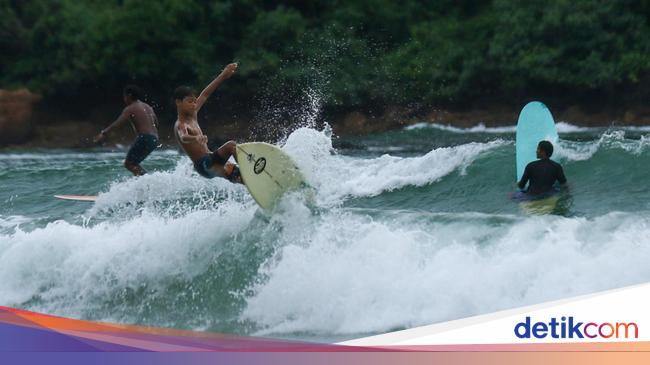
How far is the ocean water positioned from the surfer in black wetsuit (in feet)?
0.84

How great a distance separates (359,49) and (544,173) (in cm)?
1342

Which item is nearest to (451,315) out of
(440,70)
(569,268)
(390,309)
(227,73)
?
(390,309)

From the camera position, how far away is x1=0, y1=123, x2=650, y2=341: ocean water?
291 inches

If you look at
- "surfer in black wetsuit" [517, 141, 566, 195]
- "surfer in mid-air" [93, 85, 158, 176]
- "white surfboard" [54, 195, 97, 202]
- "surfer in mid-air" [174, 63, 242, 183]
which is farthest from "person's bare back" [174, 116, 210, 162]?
"surfer in black wetsuit" [517, 141, 566, 195]

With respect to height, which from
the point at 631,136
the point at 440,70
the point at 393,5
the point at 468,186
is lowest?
the point at 468,186

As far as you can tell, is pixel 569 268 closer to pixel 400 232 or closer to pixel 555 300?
pixel 555 300

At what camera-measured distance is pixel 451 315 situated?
7.22 meters

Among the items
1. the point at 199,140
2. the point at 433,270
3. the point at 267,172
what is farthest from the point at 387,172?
the point at 433,270

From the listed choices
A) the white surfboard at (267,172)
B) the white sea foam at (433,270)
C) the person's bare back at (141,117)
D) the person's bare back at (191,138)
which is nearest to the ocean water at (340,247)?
the white sea foam at (433,270)

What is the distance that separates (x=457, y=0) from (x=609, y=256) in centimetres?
1716

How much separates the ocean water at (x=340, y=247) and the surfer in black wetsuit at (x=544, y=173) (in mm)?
256

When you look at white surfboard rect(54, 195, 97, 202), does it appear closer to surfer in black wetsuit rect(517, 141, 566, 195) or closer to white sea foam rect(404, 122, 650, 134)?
surfer in black wetsuit rect(517, 141, 566, 195)

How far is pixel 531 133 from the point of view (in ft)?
34.3

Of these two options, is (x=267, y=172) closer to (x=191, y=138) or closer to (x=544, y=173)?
(x=191, y=138)
